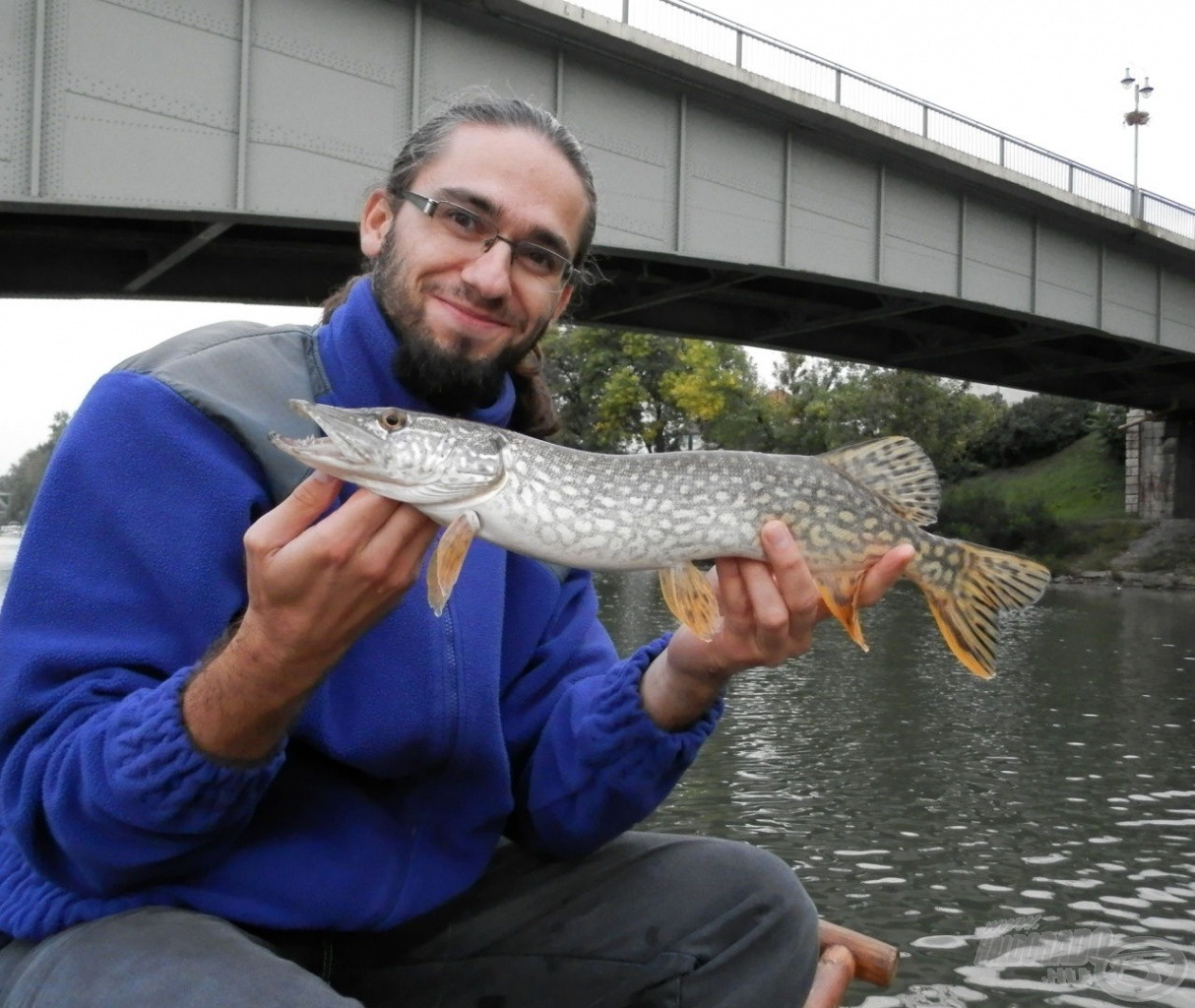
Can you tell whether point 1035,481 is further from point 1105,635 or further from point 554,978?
point 554,978

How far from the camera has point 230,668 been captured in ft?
7.81

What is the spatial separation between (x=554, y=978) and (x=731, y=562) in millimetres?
1249

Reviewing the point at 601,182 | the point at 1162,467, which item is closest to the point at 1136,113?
the point at 1162,467

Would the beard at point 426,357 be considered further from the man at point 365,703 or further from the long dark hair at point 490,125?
the long dark hair at point 490,125

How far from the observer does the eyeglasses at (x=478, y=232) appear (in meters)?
3.35

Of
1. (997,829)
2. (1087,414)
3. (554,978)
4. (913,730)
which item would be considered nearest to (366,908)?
(554,978)

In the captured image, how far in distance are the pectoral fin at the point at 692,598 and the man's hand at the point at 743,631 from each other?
0.08 ft

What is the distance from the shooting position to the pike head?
2.62 meters

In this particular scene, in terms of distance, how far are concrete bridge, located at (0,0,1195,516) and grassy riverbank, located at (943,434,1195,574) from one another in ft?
25.9

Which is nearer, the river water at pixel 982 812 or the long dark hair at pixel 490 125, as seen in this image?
the long dark hair at pixel 490 125

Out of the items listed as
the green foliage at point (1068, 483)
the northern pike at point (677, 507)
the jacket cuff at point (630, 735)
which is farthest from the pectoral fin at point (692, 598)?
the green foliage at point (1068, 483)

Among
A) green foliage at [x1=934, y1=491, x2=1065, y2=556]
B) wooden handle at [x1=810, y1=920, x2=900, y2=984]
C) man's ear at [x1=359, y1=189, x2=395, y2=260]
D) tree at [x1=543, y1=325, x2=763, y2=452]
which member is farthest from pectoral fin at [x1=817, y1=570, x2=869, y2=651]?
tree at [x1=543, y1=325, x2=763, y2=452]

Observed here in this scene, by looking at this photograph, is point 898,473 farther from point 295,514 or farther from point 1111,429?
point 1111,429

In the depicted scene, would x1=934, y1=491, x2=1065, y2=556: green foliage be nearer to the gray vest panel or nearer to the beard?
the beard
